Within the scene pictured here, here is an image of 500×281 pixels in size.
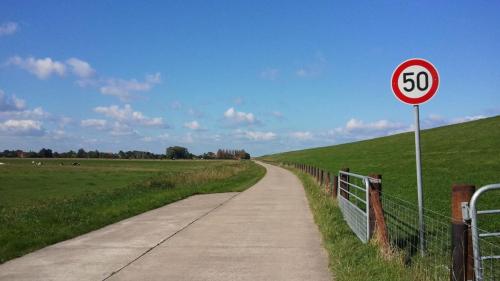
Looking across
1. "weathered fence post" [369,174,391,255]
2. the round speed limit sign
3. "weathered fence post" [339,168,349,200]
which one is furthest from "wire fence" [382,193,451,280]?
the round speed limit sign

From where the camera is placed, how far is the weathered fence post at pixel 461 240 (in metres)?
5.22

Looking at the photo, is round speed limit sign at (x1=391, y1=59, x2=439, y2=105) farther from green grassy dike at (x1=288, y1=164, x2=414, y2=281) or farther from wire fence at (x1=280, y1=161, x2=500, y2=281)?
green grassy dike at (x1=288, y1=164, x2=414, y2=281)

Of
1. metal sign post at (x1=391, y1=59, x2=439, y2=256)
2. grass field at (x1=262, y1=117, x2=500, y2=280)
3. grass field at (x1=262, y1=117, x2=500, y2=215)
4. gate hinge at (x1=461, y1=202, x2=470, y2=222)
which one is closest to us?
gate hinge at (x1=461, y1=202, x2=470, y2=222)

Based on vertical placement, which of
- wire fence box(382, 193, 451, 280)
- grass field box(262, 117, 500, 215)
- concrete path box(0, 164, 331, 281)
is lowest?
concrete path box(0, 164, 331, 281)

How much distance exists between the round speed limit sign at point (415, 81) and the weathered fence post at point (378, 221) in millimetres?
1635

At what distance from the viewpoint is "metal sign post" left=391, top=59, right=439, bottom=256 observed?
7723 millimetres

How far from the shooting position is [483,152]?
3675 cm

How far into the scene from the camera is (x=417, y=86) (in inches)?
310

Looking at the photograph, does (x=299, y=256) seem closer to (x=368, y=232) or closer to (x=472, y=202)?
(x=368, y=232)

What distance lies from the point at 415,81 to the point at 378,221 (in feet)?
7.36

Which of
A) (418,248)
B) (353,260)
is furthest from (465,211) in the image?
(418,248)

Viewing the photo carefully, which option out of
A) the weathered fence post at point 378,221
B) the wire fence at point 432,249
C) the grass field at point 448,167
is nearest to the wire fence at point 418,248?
the wire fence at point 432,249

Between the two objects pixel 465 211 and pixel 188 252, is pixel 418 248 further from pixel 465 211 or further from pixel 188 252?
pixel 188 252

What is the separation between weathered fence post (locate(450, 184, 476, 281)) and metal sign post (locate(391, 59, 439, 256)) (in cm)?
225
